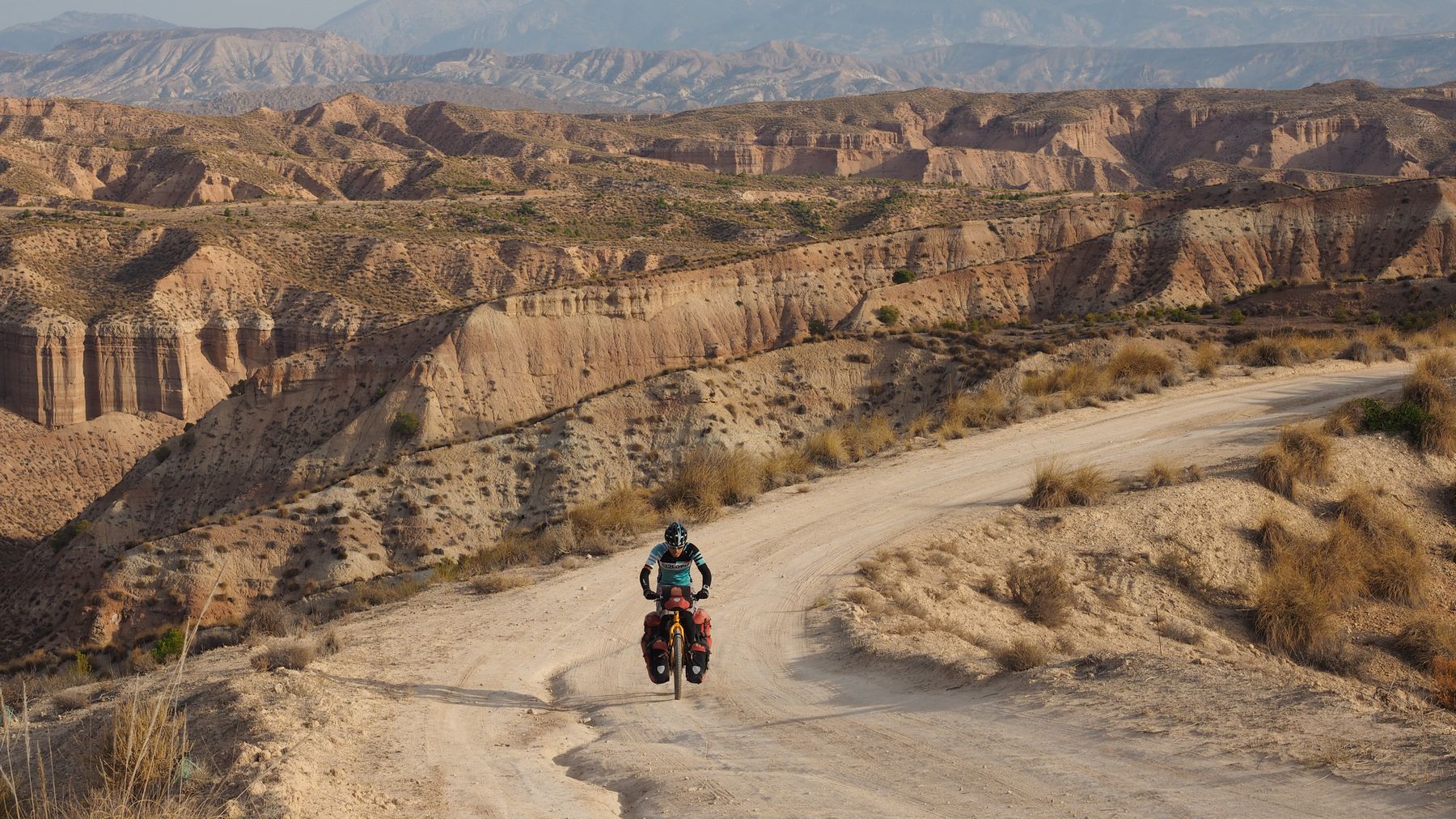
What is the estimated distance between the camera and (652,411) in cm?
3259

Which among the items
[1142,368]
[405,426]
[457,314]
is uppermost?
[457,314]

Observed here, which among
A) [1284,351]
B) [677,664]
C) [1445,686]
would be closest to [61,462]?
[1284,351]

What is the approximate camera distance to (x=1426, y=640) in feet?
48.2

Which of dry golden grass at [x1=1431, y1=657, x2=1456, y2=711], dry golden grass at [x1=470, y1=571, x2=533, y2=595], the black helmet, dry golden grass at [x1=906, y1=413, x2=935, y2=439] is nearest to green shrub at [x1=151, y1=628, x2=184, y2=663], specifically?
dry golden grass at [x1=470, y1=571, x2=533, y2=595]

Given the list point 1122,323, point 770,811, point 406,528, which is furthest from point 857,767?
point 1122,323

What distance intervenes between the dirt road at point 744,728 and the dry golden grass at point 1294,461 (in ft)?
20.2

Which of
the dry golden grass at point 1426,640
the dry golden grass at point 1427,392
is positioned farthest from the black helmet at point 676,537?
the dry golden grass at point 1427,392

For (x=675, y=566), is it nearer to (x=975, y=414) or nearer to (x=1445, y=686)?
(x=1445, y=686)

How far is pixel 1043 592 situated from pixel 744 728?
591 centimetres

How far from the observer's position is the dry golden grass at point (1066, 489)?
18.5 metres

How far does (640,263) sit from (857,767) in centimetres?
7503

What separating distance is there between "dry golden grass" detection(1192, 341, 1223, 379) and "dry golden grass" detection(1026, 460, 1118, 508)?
1044 centimetres

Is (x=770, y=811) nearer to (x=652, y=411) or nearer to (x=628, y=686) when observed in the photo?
(x=628, y=686)

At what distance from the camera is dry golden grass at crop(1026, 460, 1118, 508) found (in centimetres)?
1845
